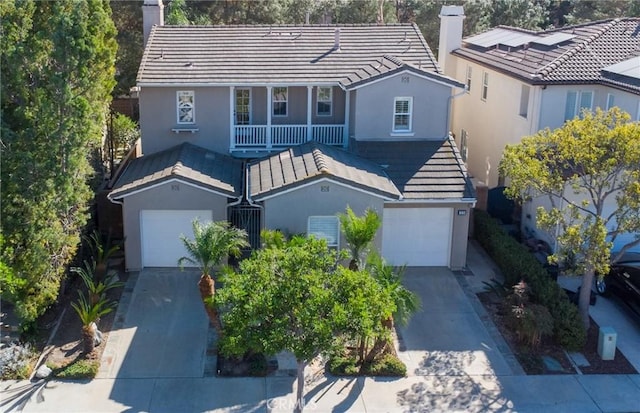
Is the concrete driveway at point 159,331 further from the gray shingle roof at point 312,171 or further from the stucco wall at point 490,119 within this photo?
the stucco wall at point 490,119

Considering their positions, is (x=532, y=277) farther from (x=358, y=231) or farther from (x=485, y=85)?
(x=485, y=85)

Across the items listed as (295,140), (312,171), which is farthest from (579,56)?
(312,171)

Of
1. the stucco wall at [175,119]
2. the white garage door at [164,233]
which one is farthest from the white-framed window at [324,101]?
the white garage door at [164,233]

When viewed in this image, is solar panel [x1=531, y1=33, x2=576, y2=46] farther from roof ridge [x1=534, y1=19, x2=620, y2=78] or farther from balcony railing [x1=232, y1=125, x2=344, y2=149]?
balcony railing [x1=232, y1=125, x2=344, y2=149]

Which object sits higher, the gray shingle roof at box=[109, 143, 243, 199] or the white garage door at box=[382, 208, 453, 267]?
the gray shingle roof at box=[109, 143, 243, 199]

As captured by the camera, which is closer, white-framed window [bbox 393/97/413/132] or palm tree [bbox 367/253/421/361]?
palm tree [bbox 367/253/421/361]

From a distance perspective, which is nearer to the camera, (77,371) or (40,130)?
(77,371)

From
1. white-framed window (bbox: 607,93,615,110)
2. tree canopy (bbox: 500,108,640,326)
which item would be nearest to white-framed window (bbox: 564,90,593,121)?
white-framed window (bbox: 607,93,615,110)

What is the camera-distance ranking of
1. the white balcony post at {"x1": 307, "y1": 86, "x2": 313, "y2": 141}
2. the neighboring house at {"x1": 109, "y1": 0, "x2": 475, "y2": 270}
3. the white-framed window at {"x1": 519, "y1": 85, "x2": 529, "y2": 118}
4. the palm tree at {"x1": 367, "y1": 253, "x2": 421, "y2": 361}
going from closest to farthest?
the palm tree at {"x1": 367, "y1": 253, "x2": 421, "y2": 361} < the neighboring house at {"x1": 109, "y1": 0, "x2": 475, "y2": 270} < the white balcony post at {"x1": 307, "y1": 86, "x2": 313, "y2": 141} < the white-framed window at {"x1": 519, "y1": 85, "x2": 529, "y2": 118}
